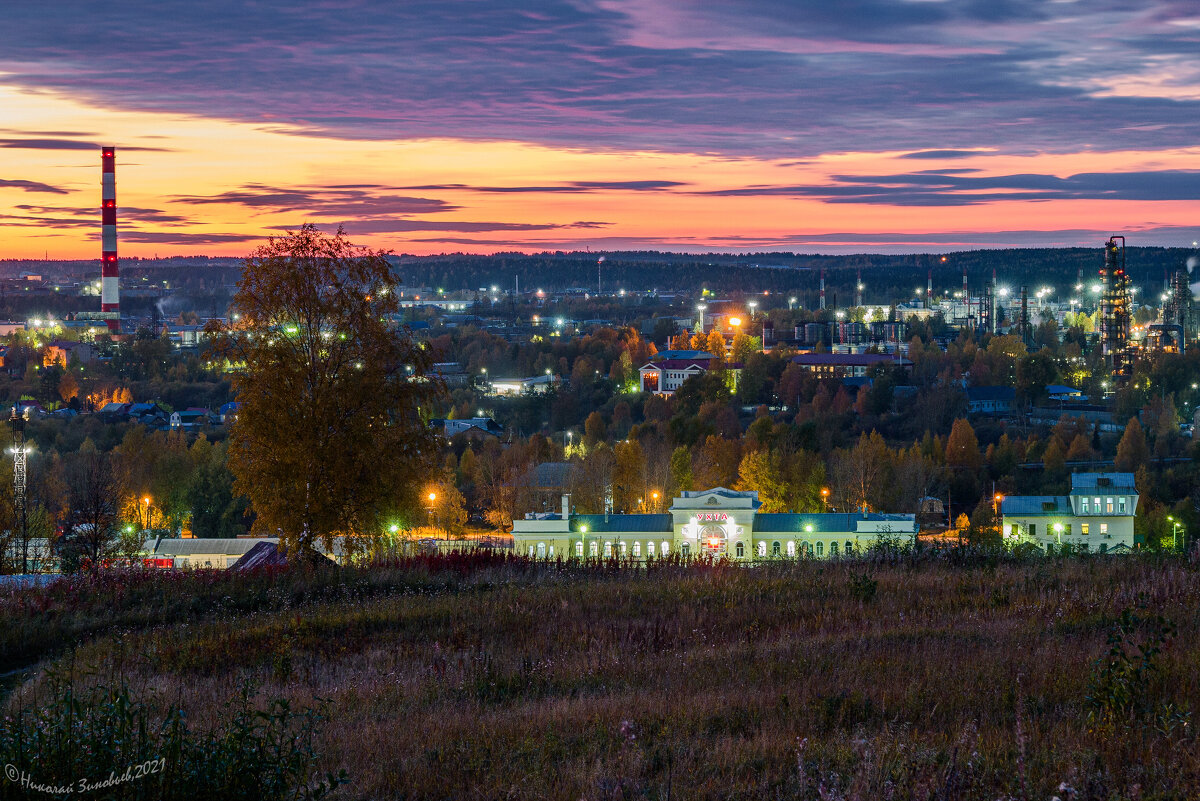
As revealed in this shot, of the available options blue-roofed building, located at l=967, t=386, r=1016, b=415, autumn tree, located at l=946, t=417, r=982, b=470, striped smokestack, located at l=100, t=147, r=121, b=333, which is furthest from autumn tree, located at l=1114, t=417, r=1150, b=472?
striped smokestack, located at l=100, t=147, r=121, b=333

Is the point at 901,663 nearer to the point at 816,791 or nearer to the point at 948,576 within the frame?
the point at 816,791

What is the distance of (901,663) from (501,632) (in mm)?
3761

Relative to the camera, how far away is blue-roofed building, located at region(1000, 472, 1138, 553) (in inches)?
1794

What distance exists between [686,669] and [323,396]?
10614 millimetres

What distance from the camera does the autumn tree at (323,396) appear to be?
18.0 meters

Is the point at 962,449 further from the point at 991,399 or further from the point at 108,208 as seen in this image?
the point at 108,208

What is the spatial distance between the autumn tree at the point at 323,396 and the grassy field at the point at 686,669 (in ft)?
11.0

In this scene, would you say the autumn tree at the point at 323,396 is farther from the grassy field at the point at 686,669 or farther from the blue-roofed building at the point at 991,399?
the blue-roofed building at the point at 991,399

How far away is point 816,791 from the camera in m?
6.01

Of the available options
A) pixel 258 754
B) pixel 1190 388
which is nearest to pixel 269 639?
pixel 258 754

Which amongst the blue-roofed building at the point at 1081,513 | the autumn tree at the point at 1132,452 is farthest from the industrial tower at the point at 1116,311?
the blue-roofed building at the point at 1081,513

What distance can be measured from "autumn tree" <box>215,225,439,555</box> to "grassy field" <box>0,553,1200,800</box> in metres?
3.35

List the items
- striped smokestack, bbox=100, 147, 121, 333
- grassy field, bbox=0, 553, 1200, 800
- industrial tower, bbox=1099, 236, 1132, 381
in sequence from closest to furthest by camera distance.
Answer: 1. grassy field, bbox=0, 553, 1200, 800
2. industrial tower, bbox=1099, 236, 1132, 381
3. striped smokestack, bbox=100, 147, 121, 333

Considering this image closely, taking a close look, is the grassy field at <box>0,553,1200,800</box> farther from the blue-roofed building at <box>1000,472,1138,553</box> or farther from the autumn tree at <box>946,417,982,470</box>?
the autumn tree at <box>946,417,982,470</box>
